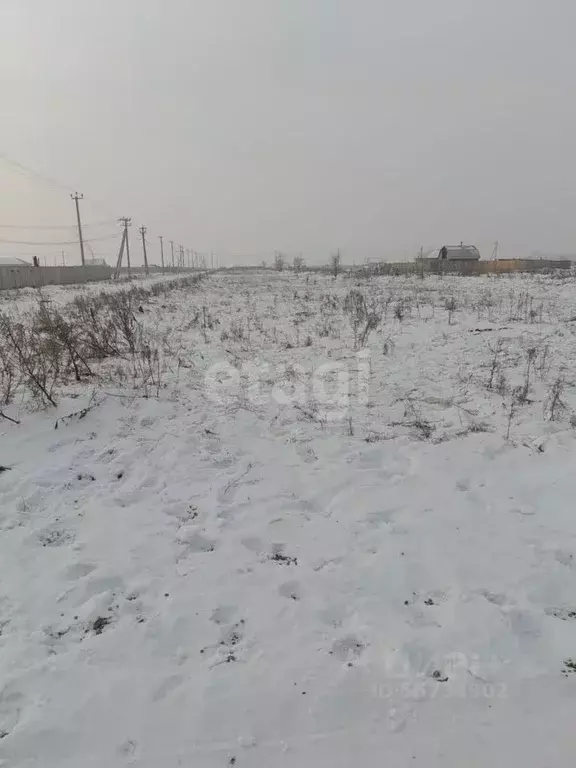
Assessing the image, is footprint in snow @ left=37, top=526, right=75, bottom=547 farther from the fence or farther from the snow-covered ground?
the fence

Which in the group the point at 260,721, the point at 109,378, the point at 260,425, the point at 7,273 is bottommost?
the point at 260,721

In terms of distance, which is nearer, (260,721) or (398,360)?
(260,721)

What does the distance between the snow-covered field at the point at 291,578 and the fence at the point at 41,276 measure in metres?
26.3

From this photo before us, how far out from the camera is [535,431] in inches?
183

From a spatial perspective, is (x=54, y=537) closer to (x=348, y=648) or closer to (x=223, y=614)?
(x=223, y=614)

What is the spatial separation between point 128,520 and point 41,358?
12.0 feet

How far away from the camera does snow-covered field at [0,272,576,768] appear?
196 centimetres

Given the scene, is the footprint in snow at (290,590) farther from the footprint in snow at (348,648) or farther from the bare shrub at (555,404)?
the bare shrub at (555,404)

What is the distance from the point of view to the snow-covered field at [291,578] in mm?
1964

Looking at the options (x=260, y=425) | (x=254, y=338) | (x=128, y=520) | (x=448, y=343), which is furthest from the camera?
(x=254, y=338)

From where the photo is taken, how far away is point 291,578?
2.87 m

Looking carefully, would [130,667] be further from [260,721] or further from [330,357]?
[330,357]

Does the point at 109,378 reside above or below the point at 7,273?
below

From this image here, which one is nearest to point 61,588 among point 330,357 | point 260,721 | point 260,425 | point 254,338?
point 260,721
